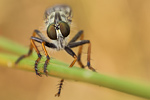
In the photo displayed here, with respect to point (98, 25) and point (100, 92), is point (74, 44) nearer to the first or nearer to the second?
point (100, 92)

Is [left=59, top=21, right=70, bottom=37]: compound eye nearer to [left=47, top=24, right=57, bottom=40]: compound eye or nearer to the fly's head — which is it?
the fly's head

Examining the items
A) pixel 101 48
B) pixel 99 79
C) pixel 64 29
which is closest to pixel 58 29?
pixel 64 29

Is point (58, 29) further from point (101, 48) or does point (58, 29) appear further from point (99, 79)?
point (101, 48)

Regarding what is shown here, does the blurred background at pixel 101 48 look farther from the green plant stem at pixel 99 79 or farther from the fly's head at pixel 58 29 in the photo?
the green plant stem at pixel 99 79

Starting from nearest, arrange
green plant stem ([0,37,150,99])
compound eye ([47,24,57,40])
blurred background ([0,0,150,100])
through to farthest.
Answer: green plant stem ([0,37,150,99]), compound eye ([47,24,57,40]), blurred background ([0,0,150,100])

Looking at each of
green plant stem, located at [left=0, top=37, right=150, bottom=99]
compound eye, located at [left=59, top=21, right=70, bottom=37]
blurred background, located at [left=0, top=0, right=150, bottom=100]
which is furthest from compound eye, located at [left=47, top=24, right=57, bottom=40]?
blurred background, located at [left=0, top=0, right=150, bottom=100]

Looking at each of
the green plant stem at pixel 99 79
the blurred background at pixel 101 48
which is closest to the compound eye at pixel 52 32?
the green plant stem at pixel 99 79

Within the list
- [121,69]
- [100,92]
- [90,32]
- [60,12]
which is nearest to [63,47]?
[60,12]

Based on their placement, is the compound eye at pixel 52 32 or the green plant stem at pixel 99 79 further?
the compound eye at pixel 52 32
